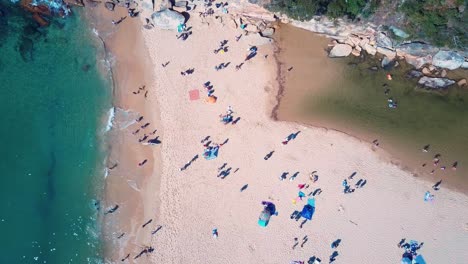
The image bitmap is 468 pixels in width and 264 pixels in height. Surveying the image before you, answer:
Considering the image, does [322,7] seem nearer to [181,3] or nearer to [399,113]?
[399,113]

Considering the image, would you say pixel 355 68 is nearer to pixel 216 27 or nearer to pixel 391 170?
pixel 391 170

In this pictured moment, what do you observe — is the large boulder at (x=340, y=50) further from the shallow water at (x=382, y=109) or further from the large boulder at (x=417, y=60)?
the large boulder at (x=417, y=60)

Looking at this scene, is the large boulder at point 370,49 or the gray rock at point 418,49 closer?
the gray rock at point 418,49

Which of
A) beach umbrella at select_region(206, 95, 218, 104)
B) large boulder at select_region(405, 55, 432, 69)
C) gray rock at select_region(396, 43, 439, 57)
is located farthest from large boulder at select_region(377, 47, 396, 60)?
beach umbrella at select_region(206, 95, 218, 104)

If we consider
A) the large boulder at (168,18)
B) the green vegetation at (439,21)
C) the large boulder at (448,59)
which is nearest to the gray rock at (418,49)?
the large boulder at (448,59)

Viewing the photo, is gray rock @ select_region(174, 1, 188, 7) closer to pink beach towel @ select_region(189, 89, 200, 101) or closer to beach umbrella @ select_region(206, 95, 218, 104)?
pink beach towel @ select_region(189, 89, 200, 101)

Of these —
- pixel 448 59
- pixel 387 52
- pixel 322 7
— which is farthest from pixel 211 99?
pixel 448 59

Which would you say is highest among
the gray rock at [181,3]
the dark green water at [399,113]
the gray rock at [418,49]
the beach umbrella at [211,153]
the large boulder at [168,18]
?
the gray rock at [181,3]
